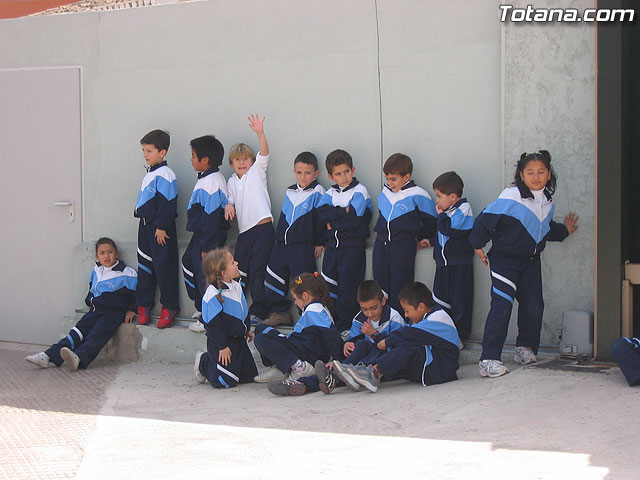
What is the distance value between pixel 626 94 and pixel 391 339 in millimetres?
2107

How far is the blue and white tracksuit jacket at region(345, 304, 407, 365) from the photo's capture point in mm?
5973

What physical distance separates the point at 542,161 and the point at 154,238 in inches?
126

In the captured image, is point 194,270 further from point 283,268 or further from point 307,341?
point 307,341

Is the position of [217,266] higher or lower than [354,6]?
lower

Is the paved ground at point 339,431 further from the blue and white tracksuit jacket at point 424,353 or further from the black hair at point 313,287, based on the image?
the black hair at point 313,287

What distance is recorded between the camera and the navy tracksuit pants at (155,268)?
7371 millimetres

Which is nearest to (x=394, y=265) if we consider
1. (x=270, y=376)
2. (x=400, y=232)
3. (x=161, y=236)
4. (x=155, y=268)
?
(x=400, y=232)

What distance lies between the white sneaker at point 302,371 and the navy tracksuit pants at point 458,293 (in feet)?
3.40

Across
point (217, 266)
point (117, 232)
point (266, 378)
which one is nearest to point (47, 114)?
point (117, 232)

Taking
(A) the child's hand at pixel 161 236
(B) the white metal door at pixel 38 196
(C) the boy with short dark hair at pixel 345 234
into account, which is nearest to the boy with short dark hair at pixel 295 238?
(C) the boy with short dark hair at pixel 345 234

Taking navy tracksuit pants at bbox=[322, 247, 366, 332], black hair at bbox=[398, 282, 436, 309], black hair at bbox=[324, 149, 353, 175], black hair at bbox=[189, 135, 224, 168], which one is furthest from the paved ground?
black hair at bbox=[189, 135, 224, 168]

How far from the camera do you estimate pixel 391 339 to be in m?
5.79

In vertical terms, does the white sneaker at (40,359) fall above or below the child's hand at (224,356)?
below

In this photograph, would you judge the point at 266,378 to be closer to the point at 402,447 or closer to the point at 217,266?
the point at 217,266
